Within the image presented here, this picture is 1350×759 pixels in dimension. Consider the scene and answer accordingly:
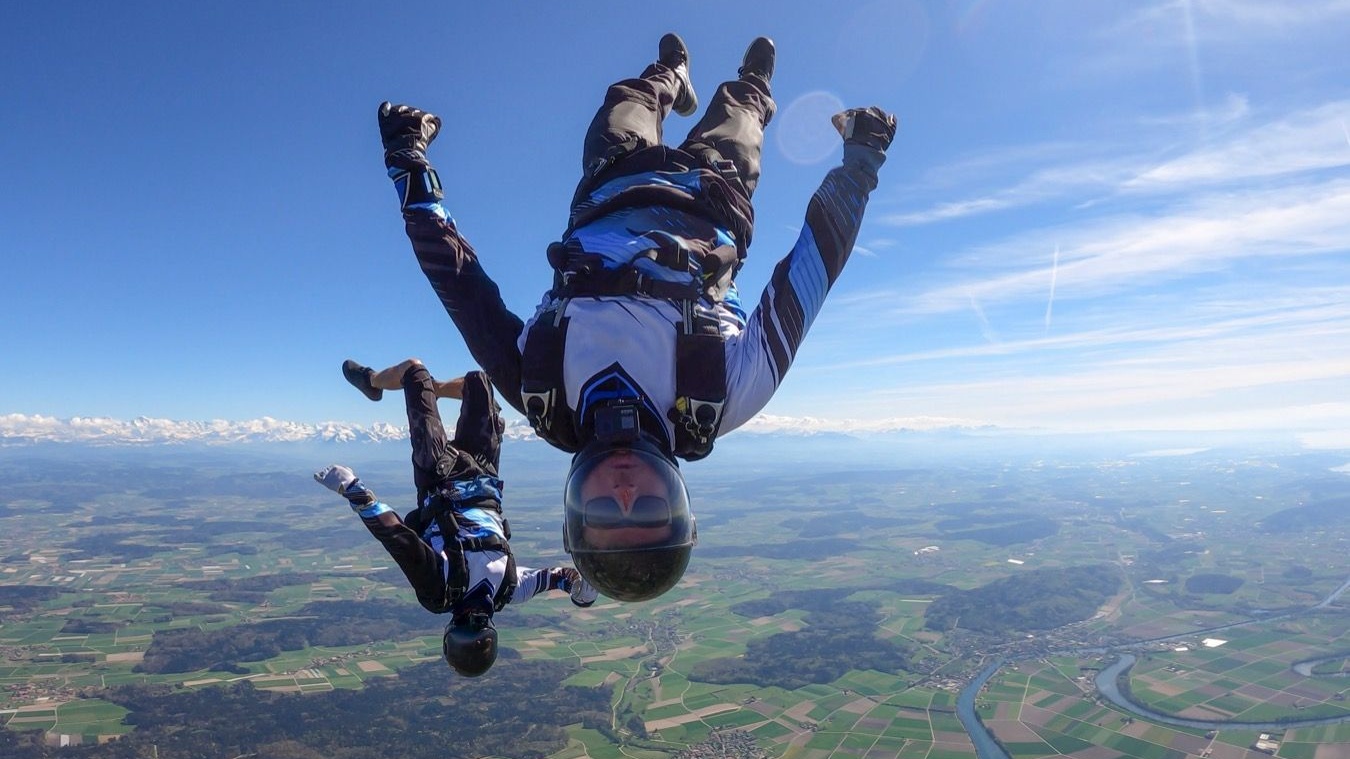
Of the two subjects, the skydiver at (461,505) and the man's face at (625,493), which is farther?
the skydiver at (461,505)

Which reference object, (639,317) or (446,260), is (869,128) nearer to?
(639,317)

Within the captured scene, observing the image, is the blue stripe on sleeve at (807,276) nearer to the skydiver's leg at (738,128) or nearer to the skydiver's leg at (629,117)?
the skydiver's leg at (738,128)

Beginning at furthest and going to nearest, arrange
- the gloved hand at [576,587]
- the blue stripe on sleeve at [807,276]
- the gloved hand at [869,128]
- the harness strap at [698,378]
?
the gloved hand at [576,587] < the gloved hand at [869,128] < the blue stripe on sleeve at [807,276] < the harness strap at [698,378]

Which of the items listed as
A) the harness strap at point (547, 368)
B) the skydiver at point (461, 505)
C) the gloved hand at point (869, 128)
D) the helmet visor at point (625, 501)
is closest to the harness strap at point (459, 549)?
the skydiver at point (461, 505)

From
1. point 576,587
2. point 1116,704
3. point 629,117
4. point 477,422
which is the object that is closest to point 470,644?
point 576,587

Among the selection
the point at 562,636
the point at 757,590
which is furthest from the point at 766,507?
the point at 562,636

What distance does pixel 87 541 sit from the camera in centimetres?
9856

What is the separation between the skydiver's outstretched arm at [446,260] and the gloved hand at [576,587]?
212 centimetres

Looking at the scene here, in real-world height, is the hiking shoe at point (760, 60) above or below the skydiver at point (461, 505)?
above

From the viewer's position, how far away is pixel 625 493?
84.5 inches

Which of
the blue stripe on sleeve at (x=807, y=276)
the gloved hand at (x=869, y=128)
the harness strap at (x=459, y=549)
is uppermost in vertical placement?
the gloved hand at (x=869, y=128)

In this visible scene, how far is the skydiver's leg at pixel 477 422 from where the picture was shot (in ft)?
13.9

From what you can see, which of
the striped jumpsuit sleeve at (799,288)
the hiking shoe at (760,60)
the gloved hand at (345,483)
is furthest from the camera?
the hiking shoe at (760,60)

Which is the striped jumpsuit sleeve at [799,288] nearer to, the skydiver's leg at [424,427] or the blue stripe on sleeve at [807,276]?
the blue stripe on sleeve at [807,276]
